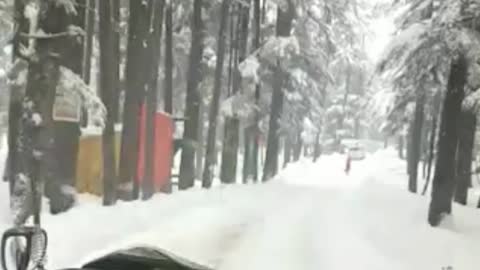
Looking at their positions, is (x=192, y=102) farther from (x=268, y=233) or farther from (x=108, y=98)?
(x=268, y=233)

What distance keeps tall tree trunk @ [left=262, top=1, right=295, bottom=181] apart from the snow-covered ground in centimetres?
964

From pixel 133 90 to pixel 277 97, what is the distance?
47.3ft

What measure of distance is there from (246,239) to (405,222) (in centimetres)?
498

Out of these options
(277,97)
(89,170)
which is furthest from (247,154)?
(89,170)

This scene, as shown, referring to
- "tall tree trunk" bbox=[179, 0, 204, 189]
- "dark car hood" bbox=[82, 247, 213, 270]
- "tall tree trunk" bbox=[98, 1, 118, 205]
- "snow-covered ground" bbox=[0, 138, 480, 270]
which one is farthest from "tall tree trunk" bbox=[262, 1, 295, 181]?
"dark car hood" bbox=[82, 247, 213, 270]

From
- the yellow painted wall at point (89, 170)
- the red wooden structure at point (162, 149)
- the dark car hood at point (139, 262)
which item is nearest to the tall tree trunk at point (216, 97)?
the red wooden structure at point (162, 149)

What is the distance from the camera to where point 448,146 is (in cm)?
1761

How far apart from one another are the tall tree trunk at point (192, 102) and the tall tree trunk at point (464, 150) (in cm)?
897

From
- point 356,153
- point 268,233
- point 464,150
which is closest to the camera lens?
point 268,233

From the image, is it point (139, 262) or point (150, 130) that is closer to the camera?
point (139, 262)

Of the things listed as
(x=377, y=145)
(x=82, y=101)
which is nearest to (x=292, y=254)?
(x=82, y=101)

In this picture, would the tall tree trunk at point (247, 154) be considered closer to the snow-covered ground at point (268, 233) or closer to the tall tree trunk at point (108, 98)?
the snow-covered ground at point (268, 233)

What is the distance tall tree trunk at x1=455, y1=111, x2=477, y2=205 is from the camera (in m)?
22.6

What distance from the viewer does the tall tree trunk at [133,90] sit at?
19.4 m
